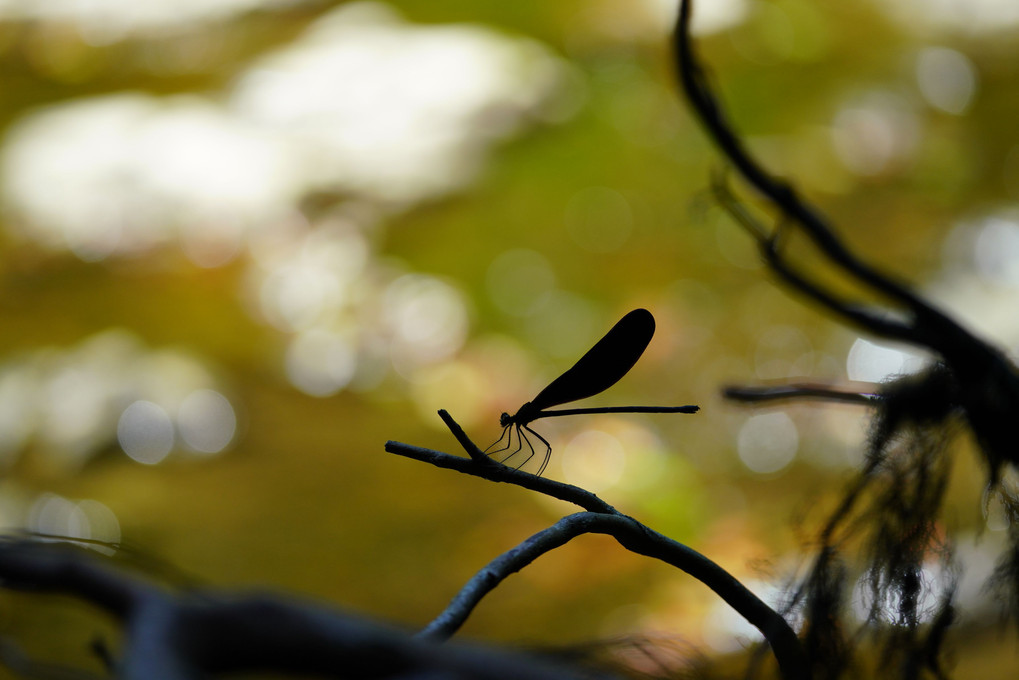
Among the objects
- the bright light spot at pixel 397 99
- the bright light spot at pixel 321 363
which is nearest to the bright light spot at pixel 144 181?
the bright light spot at pixel 397 99

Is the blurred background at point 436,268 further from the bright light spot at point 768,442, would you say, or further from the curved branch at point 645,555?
the curved branch at point 645,555

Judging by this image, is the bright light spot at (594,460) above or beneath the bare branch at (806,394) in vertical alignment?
above

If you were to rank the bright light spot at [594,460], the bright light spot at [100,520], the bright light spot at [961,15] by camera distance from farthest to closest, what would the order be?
the bright light spot at [961,15] → the bright light spot at [594,460] → the bright light spot at [100,520]

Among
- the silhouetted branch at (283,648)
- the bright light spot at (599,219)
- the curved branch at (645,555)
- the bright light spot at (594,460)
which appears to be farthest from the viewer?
the bright light spot at (599,219)

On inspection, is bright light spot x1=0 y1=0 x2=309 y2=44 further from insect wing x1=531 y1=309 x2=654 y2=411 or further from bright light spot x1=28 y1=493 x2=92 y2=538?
insect wing x1=531 y1=309 x2=654 y2=411

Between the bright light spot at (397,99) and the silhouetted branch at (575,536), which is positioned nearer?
the silhouetted branch at (575,536)

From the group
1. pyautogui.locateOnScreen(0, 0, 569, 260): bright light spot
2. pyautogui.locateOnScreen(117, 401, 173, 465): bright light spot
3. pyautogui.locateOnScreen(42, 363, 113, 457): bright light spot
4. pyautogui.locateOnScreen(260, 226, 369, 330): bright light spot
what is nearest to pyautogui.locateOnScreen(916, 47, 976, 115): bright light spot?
pyautogui.locateOnScreen(0, 0, 569, 260): bright light spot
